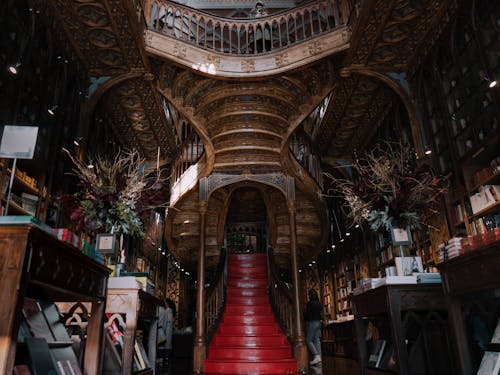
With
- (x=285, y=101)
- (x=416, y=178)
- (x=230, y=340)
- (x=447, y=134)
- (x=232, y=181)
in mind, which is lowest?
(x=230, y=340)

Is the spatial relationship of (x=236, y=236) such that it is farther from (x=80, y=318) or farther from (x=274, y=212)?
(x=80, y=318)

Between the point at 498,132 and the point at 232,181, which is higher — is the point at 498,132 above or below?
below

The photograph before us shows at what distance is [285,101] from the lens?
6734mm

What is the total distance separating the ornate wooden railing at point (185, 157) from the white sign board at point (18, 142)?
6.15 meters

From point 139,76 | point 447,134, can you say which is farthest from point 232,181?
point 447,134

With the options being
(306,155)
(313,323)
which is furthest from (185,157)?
(313,323)

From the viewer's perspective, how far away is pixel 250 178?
8148 millimetres

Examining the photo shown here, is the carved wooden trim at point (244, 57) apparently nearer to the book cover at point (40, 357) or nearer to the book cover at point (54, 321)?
the book cover at point (54, 321)

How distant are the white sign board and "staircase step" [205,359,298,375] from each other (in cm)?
453

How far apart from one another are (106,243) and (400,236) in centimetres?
285

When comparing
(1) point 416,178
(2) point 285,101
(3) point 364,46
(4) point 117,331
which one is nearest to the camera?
(4) point 117,331

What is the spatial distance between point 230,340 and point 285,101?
430 cm

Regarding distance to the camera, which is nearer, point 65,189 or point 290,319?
point 65,189

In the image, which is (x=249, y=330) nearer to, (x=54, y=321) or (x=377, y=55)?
(x=54, y=321)
